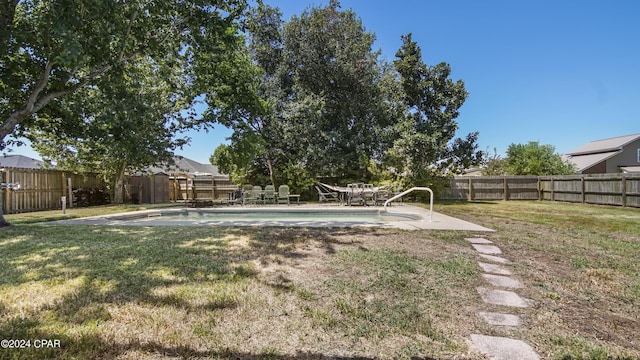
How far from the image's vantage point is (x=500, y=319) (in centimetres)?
242

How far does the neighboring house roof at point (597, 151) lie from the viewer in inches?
864

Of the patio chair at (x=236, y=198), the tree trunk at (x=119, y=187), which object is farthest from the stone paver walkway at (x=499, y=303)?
the tree trunk at (x=119, y=187)

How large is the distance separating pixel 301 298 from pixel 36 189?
14321mm

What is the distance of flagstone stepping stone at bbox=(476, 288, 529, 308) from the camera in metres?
2.71

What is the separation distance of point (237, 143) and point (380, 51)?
1023 cm

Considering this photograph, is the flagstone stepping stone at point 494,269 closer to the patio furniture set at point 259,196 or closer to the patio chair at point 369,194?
the patio chair at point 369,194

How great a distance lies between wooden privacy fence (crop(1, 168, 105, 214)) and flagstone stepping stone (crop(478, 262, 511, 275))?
47.4 feet

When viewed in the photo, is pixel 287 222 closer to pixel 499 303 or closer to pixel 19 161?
pixel 499 303

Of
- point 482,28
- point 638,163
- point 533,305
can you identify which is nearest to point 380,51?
point 482,28

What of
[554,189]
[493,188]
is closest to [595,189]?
[554,189]

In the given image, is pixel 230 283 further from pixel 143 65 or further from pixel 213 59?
pixel 143 65

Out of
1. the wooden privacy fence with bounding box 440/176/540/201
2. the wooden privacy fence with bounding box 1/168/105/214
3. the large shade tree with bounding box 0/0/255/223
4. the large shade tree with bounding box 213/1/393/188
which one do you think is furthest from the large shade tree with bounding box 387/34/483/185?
the wooden privacy fence with bounding box 1/168/105/214

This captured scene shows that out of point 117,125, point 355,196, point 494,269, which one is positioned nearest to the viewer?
point 494,269

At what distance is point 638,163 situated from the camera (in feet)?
71.5
